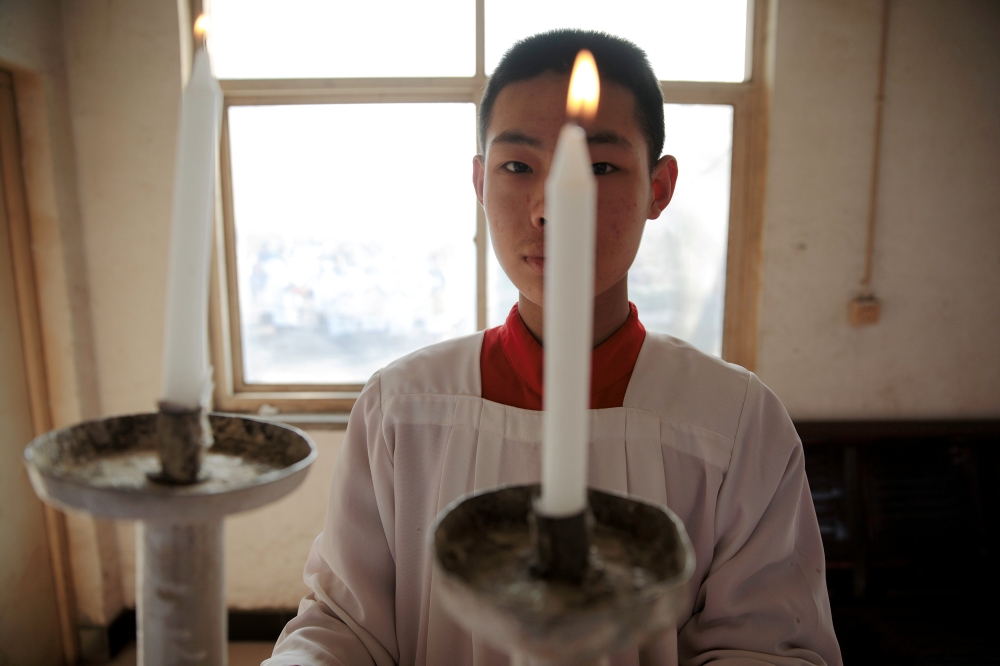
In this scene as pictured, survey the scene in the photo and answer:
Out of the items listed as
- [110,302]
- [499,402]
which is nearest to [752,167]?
[499,402]

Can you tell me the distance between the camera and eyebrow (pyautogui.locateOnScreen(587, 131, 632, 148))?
81cm

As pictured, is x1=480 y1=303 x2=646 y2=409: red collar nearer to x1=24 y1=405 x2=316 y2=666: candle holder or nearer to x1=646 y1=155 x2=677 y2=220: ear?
x1=646 y1=155 x2=677 y2=220: ear

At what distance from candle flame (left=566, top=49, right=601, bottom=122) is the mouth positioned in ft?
1.47

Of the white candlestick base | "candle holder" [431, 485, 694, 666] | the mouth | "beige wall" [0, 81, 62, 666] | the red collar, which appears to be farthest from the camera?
"beige wall" [0, 81, 62, 666]

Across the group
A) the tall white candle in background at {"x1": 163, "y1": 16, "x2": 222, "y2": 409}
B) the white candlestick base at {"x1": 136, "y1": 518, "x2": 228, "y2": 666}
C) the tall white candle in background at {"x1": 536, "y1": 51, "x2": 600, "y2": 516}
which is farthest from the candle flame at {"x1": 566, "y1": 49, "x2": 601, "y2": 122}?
the white candlestick base at {"x1": 136, "y1": 518, "x2": 228, "y2": 666}

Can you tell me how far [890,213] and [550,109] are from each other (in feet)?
6.75

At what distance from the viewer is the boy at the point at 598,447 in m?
0.82

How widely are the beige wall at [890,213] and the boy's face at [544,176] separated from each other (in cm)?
167

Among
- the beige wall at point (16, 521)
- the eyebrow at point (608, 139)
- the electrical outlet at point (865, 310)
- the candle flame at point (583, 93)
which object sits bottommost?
the beige wall at point (16, 521)

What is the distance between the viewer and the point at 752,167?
2334 mm

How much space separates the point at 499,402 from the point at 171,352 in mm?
688

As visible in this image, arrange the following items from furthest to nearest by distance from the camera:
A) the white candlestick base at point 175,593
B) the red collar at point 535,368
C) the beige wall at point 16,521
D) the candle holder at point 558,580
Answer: the beige wall at point 16,521
the red collar at point 535,368
the white candlestick base at point 175,593
the candle holder at point 558,580

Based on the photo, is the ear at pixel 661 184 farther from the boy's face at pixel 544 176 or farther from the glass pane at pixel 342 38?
the glass pane at pixel 342 38

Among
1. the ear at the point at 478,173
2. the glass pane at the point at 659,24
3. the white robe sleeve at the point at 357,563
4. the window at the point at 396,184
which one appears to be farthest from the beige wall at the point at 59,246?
the ear at the point at 478,173
